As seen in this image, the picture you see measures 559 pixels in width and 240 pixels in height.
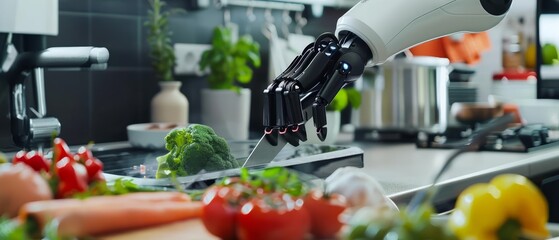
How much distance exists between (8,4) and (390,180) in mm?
862

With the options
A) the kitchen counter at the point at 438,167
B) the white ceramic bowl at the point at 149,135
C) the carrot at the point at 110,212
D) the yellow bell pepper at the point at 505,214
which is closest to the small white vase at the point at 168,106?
the white ceramic bowl at the point at 149,135

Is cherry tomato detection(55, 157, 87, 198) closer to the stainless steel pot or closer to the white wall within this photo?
the stainless steel pot

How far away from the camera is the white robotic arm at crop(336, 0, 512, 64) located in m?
1.52

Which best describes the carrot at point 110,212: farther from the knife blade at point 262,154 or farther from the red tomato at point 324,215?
the knife blade at point 262,154

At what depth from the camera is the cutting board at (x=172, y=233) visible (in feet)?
2.87

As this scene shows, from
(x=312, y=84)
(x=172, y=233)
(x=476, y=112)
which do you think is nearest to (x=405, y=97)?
(x=476, y=112)

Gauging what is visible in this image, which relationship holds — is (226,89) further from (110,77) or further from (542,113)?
(542,113)

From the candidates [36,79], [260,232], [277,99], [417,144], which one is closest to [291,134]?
[277,99]

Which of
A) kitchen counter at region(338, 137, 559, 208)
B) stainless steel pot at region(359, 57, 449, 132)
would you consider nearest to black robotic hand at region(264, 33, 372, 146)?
kitchen counter at region(338, 137, 559, 208)

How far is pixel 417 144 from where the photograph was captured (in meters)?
2.72

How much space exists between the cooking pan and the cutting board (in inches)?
85.1

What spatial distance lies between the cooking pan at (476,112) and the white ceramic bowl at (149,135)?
1.20m

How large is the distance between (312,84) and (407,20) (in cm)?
21

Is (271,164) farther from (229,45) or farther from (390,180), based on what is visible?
(229,45)
